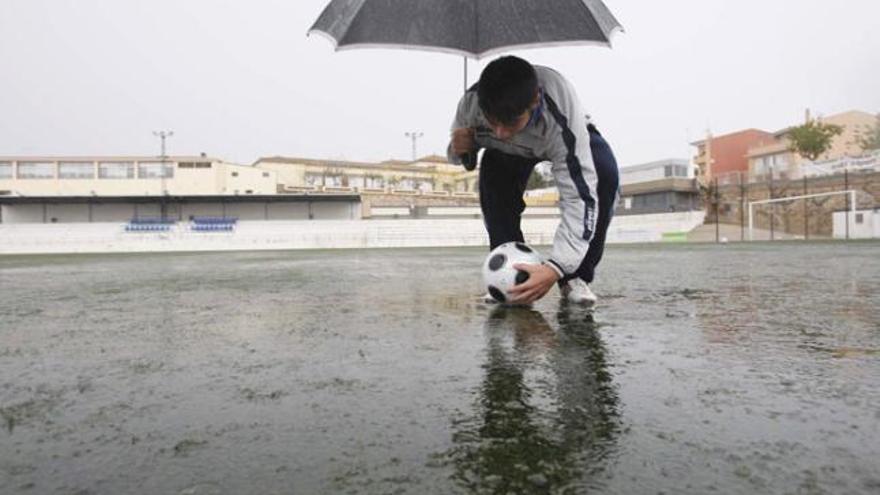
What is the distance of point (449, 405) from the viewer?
4.26 feet

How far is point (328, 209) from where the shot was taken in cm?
5019

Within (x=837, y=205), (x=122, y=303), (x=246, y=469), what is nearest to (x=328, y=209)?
(x=837, y=205)

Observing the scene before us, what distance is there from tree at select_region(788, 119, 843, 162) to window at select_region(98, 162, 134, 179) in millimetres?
64012

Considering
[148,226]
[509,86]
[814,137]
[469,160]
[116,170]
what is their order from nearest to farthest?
[509,86], [469,160], [148,226], [814,137], [116,170]

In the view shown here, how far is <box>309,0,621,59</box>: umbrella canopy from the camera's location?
124 inches

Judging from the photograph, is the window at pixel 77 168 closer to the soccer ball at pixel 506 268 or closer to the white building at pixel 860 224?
the white building at pixel 860 224

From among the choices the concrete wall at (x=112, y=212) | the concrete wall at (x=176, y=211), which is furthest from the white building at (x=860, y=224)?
the concrete wall at (x=112, y=212)

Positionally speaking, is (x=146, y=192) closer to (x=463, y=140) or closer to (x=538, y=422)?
(x=463, y=140)

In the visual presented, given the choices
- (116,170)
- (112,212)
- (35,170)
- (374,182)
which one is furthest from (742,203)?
(35,170)

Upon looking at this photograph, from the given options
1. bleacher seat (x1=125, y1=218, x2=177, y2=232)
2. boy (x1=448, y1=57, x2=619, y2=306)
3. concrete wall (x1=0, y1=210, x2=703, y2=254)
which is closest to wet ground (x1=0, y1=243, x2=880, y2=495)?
boy (x1=448, y1=57, x2=619, y2=306)

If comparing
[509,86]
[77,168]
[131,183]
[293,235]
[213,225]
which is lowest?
[293,235]

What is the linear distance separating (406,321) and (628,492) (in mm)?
1952

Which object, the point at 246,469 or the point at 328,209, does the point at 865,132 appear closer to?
the point at 328,209

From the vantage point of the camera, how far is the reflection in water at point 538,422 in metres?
0.90
